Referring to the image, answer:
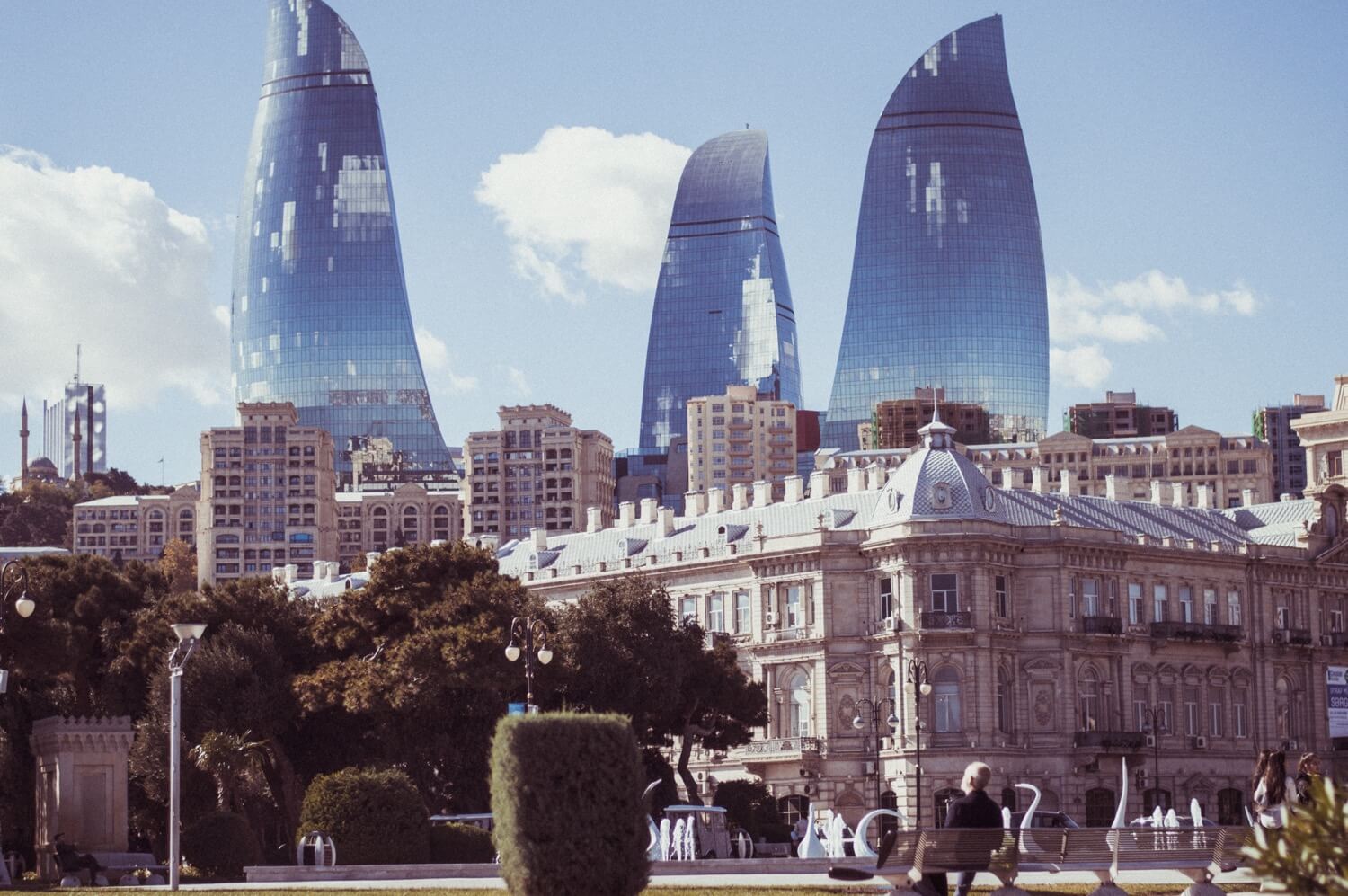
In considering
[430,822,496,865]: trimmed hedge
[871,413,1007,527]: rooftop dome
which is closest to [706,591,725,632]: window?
[871,413,1007,527]: rooftop dome

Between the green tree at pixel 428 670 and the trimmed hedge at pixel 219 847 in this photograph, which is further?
the green tree at pixel 428 670

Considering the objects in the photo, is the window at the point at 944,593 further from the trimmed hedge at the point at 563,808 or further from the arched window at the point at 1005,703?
the trimmed hedge at the point at 563,808

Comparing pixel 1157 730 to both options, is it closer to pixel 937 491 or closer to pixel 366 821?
pixel 937 491

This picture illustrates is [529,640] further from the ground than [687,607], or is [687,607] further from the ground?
[687,607]

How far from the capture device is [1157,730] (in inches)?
5625

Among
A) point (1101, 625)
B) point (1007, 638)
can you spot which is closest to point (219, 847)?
point (1007, 638)

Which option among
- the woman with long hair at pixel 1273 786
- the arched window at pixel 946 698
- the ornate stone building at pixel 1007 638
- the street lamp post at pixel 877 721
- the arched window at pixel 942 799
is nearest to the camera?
the woman with long hair at pixel 1273 786

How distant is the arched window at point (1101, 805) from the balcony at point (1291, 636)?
1918cm

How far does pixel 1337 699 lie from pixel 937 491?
34.5m

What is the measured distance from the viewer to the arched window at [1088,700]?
14288 cm

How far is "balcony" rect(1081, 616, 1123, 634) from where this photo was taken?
5669 inches

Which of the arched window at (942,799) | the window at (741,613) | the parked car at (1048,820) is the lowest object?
the parked car at (1048,820)

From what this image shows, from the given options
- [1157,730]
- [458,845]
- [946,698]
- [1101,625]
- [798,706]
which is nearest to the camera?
[458,845]

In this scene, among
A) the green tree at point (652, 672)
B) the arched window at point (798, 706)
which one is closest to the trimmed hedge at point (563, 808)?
the green tree at point (652, 672)
